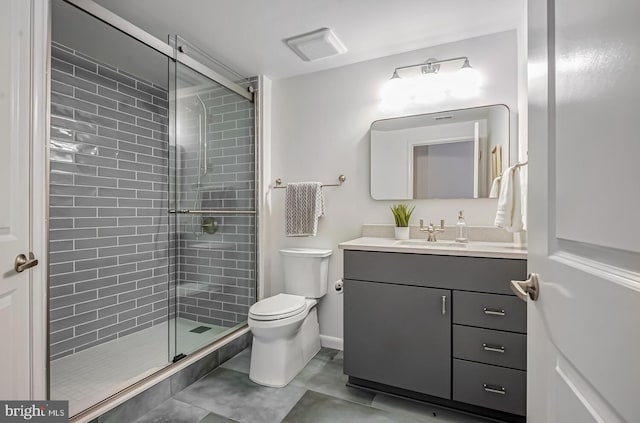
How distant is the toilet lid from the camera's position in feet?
6.55

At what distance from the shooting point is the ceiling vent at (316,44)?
6.89 feet

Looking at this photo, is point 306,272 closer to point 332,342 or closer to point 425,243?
point 332,342

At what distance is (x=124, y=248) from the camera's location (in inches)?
103

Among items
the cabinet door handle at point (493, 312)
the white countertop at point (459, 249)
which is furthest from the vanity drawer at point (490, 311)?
the white countertop at point (459, 249)

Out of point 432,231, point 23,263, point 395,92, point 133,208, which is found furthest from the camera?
point 133,208

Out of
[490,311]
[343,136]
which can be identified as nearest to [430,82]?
[343,136]

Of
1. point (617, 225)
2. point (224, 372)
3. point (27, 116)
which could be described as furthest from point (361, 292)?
point (27, 116)

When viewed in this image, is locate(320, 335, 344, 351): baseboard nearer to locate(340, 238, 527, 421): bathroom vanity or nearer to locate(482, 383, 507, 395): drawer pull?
locate(340, 238, 527, 421): bathroom vanity

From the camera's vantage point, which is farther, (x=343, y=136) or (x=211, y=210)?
(x=343, y=136)

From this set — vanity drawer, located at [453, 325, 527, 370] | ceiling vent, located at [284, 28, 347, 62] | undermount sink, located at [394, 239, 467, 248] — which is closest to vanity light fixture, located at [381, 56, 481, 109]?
ceiling vent, located at [284, 28, 347, 62]

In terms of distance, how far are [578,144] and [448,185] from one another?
5.81 feet

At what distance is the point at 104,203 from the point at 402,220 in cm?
227

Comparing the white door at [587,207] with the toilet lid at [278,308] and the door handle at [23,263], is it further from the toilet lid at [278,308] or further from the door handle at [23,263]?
the door handle at [23,263]

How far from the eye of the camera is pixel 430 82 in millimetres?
2275
